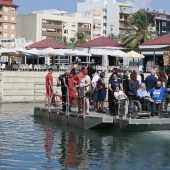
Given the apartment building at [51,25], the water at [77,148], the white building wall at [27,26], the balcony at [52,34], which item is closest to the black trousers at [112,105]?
the water at [77,148]

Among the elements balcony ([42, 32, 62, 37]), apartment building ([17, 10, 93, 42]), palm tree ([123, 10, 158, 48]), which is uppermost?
apartment building ([17, 10, 93, 42])

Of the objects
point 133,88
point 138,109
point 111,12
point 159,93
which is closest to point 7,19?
point 111,12

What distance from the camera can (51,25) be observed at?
427 ft

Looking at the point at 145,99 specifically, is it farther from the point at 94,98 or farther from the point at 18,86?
the point at 18,86

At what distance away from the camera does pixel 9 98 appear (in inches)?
1310

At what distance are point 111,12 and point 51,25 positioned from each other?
84.1 feet

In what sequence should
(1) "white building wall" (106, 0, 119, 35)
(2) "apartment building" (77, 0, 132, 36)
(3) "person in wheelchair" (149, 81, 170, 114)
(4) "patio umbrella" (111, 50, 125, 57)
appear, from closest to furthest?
(3) "person in wheelchair" (149, 81, 170, 114)
(4) "patio umbrella" (111, 50, 125, 57)
(2) "apartment building" (77, 0, 132, 36)
(1) "white building wall" (106, 0, 119, 35)

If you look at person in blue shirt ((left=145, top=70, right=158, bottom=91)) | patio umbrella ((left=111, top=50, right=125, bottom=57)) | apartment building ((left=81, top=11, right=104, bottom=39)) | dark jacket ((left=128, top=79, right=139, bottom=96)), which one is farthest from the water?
apartment building ((left=81, top=11, right=104, bottom=39))

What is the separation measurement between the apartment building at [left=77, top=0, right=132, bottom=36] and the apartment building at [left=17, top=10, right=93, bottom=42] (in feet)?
29.2

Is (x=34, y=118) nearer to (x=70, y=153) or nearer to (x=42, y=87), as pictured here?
(x=70, y=153)

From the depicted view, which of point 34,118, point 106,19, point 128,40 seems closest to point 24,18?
point 106,19

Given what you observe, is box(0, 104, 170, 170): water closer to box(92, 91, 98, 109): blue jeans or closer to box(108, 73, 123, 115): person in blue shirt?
box(108, 73, 123, 115): person in blue shirt

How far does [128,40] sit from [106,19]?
71.3 m

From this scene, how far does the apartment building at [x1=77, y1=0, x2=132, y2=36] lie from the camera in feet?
489
